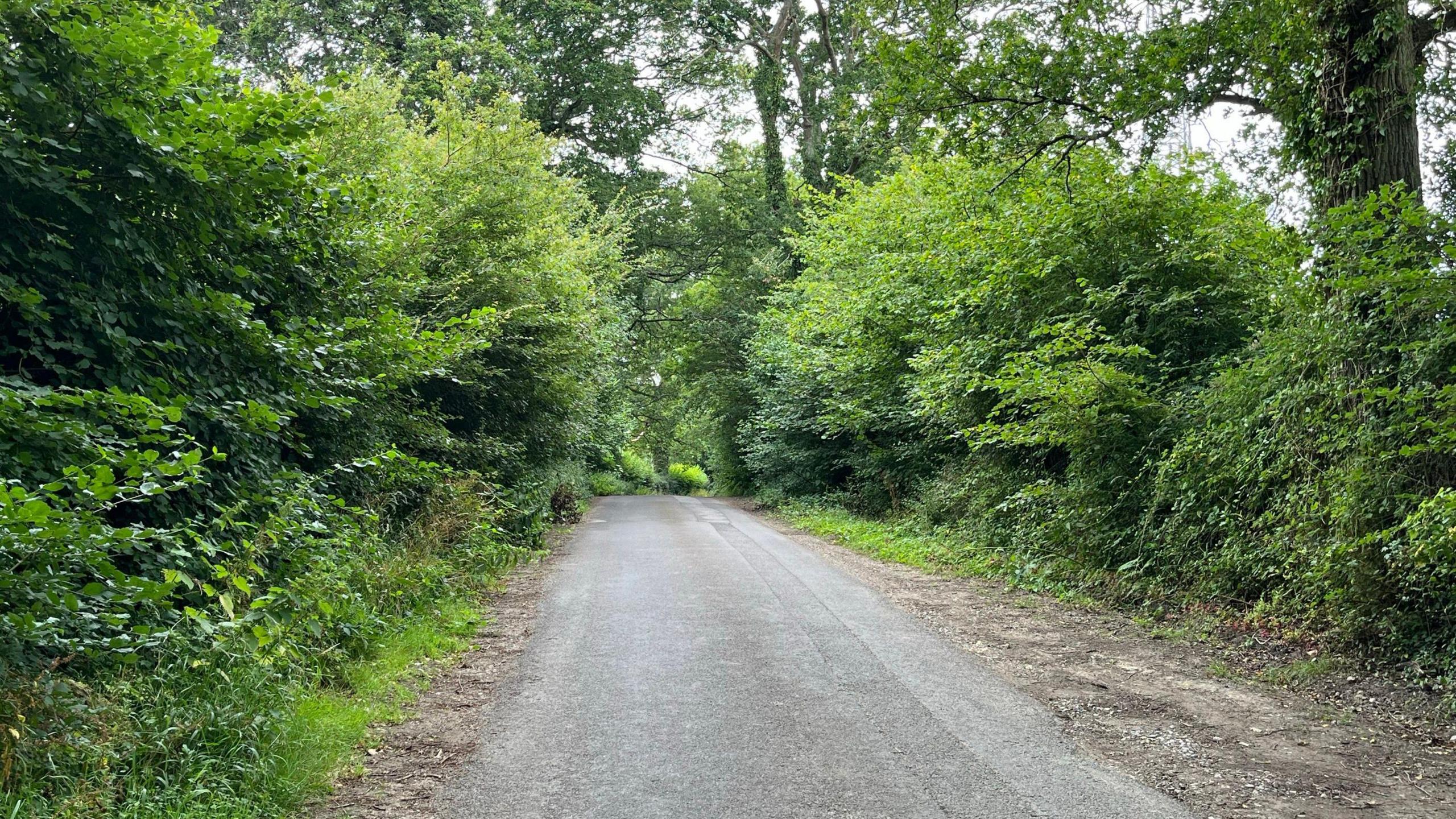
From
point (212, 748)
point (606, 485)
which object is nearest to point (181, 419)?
point (212, 748)

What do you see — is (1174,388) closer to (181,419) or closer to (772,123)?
(181,419)

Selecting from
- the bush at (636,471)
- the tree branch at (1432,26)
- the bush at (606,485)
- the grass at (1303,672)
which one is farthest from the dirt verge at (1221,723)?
the bush at (636,471)

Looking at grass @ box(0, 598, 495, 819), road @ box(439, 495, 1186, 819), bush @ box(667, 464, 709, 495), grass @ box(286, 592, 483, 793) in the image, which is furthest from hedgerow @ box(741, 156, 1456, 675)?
bush @ box(667, 464, 709, 495)

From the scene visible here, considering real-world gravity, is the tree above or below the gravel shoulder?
above

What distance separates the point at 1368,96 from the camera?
7.33m

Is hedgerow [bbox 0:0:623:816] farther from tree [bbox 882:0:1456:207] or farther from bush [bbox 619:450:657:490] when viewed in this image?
bush [bbox 619:450:657:490]

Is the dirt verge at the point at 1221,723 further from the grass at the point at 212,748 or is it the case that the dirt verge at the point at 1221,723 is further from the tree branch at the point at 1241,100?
the tree branch at the point at 1241,100

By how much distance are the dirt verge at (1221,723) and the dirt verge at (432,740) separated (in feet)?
11.8

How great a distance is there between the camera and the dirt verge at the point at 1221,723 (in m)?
4.27

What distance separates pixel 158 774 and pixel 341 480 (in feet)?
16.5

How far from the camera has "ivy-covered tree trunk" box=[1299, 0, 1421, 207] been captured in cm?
724

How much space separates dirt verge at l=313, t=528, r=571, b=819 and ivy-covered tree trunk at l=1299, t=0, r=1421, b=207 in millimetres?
7979

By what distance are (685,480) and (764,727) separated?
1849 inches

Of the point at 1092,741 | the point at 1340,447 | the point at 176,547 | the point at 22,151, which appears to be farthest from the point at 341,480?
the point at 1340,447
